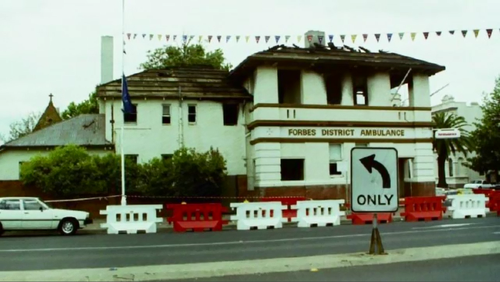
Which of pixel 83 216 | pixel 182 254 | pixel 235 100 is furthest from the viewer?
pixel 235 100

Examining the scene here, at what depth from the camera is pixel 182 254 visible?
→ 13.0m

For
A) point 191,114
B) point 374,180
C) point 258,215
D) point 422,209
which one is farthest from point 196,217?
point 374,180

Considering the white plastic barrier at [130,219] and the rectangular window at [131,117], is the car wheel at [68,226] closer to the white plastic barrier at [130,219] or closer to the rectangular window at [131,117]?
the white plastic barrier at [130,219]

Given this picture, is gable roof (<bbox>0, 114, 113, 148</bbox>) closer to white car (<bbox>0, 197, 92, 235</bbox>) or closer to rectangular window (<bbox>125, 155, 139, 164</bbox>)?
rectangular window (<bbox>125, 155, 139, 164</bbox>)

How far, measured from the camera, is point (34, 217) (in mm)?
20344

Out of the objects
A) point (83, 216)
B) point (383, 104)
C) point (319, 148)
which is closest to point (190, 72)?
point (319, 148)

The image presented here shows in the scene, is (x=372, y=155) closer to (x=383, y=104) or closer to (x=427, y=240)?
(x=427, y=240)

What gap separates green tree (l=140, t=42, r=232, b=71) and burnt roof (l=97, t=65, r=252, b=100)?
17.4 metres

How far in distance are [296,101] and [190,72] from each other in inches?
245

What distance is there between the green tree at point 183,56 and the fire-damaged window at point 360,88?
18.5m

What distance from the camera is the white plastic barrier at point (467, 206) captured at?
2522 cm

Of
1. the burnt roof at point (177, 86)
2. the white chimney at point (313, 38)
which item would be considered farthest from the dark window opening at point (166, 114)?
the white chimney at point (313, 38)

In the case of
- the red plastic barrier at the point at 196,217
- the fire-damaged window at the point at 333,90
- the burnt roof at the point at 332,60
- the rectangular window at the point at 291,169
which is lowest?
the red plastic barrier at the point at 196,217

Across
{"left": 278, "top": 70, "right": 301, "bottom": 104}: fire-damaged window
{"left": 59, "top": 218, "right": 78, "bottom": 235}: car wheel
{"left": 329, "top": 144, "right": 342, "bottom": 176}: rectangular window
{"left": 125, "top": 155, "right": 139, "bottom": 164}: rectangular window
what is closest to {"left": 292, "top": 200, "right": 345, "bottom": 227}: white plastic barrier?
{"left": 59, "top": 218, "right": 78, "bottom": 235}: car wheel
